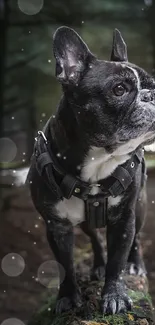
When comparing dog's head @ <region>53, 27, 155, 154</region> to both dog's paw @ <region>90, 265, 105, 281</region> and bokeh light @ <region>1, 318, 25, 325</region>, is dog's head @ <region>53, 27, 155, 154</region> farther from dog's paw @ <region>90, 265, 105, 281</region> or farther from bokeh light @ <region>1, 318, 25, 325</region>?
bokeh light @ <region>1, 318, 25, 325</region>

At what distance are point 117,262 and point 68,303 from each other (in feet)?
0.35

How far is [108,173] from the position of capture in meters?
0.89

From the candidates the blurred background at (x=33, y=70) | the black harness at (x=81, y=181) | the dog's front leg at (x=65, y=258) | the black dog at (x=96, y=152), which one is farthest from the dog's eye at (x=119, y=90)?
the blurred background at (x=33, y=70)

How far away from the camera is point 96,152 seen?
890mm

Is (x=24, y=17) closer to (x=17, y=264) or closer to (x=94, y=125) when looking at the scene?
(x=17, y=264)

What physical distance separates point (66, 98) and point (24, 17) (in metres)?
0.80

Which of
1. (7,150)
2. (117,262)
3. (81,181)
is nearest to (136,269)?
(117,262)

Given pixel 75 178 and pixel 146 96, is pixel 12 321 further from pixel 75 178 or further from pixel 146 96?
pixel 146 96

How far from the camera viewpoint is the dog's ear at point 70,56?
0.82m

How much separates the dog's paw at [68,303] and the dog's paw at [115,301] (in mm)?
47

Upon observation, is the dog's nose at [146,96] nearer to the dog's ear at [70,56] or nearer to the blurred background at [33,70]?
the dog's ear at [70,56]

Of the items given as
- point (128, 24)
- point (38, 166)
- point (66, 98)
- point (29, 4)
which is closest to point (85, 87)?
point (66, 98)

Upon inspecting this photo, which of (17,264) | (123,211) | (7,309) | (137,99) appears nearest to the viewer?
(137,99)

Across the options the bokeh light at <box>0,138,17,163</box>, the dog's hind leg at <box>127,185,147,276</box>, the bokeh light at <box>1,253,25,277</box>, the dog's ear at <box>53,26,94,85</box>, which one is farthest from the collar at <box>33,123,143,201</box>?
the bokeh light at <box>0,138,17,163</box>
